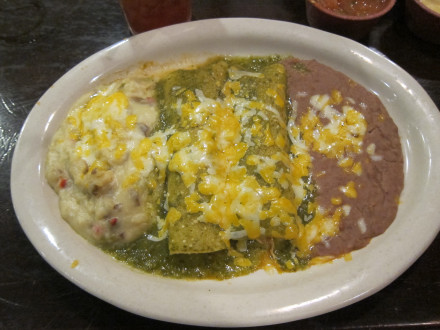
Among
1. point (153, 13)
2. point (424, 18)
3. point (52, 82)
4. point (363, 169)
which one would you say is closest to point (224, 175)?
point (363, 169)

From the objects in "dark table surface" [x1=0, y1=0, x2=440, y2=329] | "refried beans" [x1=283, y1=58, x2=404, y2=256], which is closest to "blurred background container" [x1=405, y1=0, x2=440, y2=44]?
"dark table surface" [x1=0, y1=0, x2=440, y2=329]

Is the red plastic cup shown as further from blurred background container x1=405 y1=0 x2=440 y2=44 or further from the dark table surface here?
blurred background container x1=405 y1=0 x2=440 y2=44

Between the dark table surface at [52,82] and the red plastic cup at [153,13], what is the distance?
260mm

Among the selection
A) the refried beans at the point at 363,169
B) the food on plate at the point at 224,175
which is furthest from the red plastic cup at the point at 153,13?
the refried beans at the point at 363,169

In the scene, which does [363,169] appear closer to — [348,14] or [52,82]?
[348,14]

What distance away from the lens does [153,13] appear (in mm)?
2291

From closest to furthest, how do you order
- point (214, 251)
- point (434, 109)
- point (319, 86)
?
point (214, 251) → point (434, 109) → point (319, 86)

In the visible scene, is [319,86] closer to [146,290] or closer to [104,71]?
[104,71]

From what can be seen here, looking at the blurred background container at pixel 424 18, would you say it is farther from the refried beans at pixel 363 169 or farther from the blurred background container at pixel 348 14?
the refried beans at pixel 363 169

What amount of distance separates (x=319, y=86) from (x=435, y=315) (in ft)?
3.89

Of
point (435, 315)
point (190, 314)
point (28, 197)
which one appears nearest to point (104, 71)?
point (28, 197)

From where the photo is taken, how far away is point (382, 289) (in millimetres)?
1688

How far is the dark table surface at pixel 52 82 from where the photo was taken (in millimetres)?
1658

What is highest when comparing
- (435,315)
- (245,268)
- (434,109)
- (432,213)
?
(434,109)
